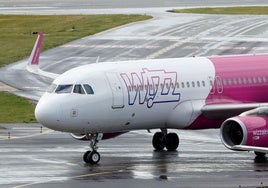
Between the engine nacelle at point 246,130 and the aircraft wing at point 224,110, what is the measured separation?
222cm

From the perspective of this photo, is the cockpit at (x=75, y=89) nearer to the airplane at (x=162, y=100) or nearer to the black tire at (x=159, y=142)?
the airplane at (x=162, y=100)

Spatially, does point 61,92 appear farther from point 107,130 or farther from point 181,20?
point 181,20

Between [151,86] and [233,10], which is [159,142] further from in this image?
[233,10]

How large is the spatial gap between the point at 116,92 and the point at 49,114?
2.84 m

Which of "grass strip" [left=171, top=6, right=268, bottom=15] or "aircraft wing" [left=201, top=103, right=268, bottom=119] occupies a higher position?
"grass strip" [left=171, top=6, right=268, bottom=15]

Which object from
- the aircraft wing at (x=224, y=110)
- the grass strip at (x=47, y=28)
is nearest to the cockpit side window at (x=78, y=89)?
the aircraft wing at (x=224, y=110)

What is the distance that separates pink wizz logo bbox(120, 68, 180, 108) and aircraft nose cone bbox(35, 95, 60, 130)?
3.11 metres

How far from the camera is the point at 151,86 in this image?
142ft

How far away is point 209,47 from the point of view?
284 ft

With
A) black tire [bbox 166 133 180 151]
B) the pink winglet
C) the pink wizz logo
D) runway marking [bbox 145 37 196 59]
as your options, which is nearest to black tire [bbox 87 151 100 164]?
the pink wizz logo

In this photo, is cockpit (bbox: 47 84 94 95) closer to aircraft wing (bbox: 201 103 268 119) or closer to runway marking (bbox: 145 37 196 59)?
A: aircraft wing (bbox: 201 103 268 119)

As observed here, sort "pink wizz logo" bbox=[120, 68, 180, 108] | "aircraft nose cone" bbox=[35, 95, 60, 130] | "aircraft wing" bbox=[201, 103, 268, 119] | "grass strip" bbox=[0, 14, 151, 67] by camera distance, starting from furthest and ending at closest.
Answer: "grass strip" bbox=[0, 14, 151, 67], "aircraft wing" bbox=[201, 103, 268, 119], "pink wizz logo" bbox=[120, 68, 180, 108], "aircraft nose cone" bbox=[35, 95, 60, 130]

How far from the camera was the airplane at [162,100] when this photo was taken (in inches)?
1636

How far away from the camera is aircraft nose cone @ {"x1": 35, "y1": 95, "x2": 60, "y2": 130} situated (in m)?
41.2
